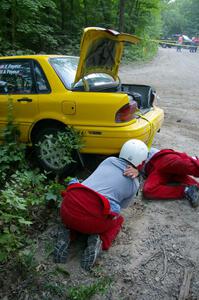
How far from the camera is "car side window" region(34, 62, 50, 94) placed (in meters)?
5.16

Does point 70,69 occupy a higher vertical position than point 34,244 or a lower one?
higher

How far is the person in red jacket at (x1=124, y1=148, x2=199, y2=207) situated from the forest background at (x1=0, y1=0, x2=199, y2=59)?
10972 mm

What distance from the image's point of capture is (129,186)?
383cm

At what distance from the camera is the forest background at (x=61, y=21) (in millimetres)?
15127

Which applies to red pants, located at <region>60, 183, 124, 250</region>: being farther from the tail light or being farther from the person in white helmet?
the tail light

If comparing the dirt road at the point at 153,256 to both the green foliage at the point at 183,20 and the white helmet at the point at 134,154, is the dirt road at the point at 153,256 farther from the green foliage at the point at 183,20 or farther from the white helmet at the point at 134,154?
the green foliage at the point at 183,20

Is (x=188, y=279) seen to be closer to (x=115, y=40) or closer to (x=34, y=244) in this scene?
(x=34, y=244)

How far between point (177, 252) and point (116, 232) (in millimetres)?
646

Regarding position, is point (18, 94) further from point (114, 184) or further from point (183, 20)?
point (183, 20)

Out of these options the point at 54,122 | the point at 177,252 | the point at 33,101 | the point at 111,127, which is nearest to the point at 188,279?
the point at 177,252

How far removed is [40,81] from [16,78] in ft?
1.51

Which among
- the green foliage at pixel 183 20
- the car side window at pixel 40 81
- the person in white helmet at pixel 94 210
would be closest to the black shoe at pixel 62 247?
the person in white helmet at pixel 94 210

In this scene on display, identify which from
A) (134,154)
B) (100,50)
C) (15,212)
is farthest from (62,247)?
(100,50)

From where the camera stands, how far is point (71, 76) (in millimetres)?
5305
